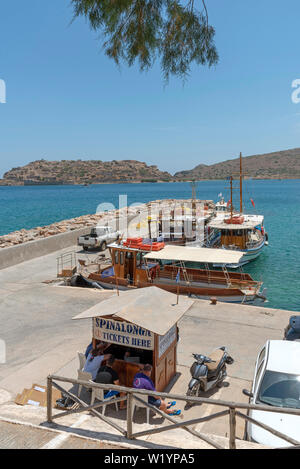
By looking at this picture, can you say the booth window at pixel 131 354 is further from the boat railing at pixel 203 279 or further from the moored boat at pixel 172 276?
the boat railing at pixel 203 279

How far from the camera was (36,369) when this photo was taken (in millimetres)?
9688

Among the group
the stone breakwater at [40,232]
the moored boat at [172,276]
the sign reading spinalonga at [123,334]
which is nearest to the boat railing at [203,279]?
the moored boat at [172,276]

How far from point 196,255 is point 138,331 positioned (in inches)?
359

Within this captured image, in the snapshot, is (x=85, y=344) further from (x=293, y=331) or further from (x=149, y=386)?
(x=293, y=331)

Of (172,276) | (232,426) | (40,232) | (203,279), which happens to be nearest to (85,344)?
(232,426)

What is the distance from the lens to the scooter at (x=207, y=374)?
8.23 m

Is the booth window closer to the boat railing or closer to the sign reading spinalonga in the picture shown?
the sign reading spinalonga

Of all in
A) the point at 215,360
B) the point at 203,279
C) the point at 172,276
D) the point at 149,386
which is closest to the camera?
the point at 149,386

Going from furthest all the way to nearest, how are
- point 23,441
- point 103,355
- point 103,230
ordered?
point 103,230, point 103,355, point 23,441

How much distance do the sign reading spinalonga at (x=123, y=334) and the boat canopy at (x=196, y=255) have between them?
26.4ft

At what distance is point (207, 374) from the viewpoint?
8.45 m
